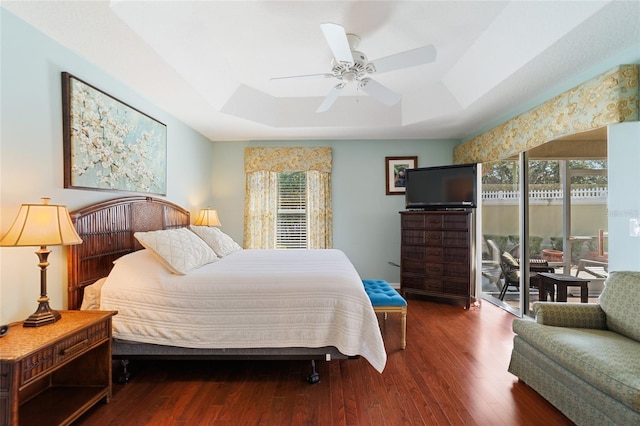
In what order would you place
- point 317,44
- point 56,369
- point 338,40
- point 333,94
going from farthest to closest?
point 333,94 < point 317,44 < point 338,40 < point 56,369

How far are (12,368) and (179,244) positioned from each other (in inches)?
46.1

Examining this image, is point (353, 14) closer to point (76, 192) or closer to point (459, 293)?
point (76, 192)

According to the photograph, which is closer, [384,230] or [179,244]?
[179,244]

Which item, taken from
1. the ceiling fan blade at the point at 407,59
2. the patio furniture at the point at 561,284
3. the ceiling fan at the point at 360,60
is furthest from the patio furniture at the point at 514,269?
the ceiling fan blade at the point at 407,59

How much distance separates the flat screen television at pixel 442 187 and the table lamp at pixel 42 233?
3719mm

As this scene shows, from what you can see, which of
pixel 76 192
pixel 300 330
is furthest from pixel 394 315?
pixel 76 192

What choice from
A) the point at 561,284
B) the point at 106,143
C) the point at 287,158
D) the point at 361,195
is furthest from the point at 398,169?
the point at 106,143

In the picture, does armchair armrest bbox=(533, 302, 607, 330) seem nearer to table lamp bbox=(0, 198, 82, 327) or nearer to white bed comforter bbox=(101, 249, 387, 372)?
white bed comforter bbox=(101, 249, 387, 372)

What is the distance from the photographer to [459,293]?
3578 millimetres

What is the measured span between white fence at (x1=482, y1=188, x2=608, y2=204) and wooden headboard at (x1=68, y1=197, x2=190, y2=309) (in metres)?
4.16

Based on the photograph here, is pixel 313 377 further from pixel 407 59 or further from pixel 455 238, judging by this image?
pixel 455 238

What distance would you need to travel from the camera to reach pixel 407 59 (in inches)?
83.6

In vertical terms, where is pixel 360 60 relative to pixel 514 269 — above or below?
above

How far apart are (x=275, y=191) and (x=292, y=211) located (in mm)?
421
